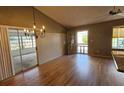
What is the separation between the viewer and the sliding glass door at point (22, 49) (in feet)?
13.6

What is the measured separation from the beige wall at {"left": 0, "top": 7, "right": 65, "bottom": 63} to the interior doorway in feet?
4.74

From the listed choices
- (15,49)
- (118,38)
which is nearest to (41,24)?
(15,49)

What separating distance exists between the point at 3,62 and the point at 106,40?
613 cm

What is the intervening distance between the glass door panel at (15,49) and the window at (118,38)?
582 cm

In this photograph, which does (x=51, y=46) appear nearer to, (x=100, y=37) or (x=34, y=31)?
(x=34, y=31)

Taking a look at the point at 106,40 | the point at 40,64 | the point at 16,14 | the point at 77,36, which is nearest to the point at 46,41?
the point at 40,64

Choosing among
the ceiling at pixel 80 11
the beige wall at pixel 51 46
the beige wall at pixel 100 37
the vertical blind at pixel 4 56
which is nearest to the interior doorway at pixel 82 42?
the beige wall at pixel 100 37

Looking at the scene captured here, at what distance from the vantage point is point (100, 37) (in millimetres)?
7156

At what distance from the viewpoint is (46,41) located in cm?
612

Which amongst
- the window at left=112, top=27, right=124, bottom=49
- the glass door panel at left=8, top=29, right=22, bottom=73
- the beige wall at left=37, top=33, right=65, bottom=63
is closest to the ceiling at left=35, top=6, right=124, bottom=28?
the window at left=112, top=27, right=124, bottom=49

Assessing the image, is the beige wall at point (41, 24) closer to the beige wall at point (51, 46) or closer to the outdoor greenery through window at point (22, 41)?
the beige wall at point (51, 46)

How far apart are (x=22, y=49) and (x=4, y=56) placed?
0.96 m

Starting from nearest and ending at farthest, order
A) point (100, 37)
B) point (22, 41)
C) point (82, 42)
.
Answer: point (22, 41)
point (100, 37)
point (82, 42)
